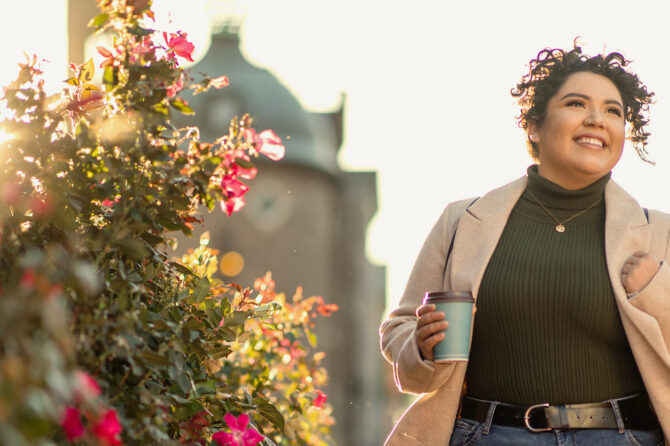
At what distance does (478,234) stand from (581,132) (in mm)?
443

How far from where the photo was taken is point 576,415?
8.76 ft

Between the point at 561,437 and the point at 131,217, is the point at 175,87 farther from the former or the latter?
the point at 561,437

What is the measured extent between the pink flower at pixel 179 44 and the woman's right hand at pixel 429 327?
929 mm

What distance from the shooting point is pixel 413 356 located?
280 cm

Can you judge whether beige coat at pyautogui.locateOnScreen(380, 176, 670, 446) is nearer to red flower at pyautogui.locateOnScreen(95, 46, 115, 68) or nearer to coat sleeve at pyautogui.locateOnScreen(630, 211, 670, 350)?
coat sleeve at pyautogui.locateOnScreen(630, 211, 670, 350)

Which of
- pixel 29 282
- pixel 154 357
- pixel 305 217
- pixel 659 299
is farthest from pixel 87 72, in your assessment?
pixel 305 217

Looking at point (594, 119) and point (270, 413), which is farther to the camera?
point (594, 119)

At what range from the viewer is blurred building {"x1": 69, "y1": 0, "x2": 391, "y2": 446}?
2841cm

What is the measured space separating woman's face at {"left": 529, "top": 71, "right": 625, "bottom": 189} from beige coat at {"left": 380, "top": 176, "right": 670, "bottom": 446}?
134 mm

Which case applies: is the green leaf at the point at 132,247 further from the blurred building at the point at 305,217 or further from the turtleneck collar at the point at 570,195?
the blurred building at the point at 305,217

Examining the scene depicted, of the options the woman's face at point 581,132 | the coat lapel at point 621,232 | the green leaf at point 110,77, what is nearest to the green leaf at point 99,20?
the green leaf at point 110,77

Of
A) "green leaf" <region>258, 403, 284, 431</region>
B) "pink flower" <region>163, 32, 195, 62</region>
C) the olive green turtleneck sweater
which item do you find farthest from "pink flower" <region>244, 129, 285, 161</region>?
the olive green turtleneck sweater

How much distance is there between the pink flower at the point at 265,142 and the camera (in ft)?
8.13

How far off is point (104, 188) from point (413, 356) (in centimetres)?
106
